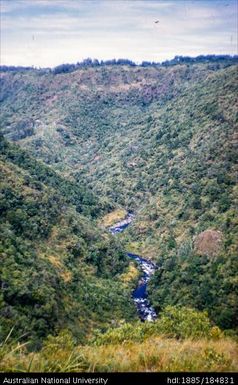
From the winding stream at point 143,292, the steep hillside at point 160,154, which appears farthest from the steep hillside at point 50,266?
the steep hillside at point 160,154

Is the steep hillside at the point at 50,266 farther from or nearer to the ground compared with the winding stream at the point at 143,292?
farther from the ground

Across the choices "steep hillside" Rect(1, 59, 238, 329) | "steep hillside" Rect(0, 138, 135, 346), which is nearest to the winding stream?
"steep hillside" Rect(1, 59, 238, 329)

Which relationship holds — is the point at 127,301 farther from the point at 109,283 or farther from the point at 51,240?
the point at 51,240

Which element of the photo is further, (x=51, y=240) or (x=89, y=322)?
(x=51, y=240)

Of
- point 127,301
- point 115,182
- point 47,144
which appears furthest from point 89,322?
point 47,144

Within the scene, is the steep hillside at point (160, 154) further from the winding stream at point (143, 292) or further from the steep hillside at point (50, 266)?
the steep hillside at point (50, 266)

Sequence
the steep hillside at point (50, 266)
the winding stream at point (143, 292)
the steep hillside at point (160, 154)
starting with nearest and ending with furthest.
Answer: the steep hillside at point (50, 266) → the winding stream at point (143, 292) → the steep hillside at point (160, 154)
